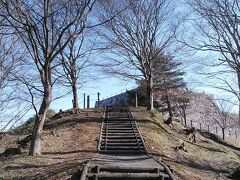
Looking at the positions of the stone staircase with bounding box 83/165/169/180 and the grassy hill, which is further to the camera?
the grassy hill

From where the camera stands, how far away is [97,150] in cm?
1656

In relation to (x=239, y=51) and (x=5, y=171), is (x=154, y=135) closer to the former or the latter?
(x=239, y=51)

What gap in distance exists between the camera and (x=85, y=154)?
1566 centimetres

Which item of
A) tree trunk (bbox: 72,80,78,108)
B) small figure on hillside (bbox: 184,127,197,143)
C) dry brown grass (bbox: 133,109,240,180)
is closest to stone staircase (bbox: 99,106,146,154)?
dry brown grass (bbox: 133,109,240,180)

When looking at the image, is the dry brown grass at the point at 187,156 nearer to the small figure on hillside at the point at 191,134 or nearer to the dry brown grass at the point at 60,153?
the small figure on hillside at the point at 191,134

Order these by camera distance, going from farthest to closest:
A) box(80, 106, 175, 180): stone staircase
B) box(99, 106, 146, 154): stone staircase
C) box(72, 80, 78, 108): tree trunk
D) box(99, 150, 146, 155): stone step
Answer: box(72, 80, 78, 108): tree trunk, box(99, 106, 146, 154): stone staircase, box(99, 150, 146, 155): stone step, box(80, 106, 175, 180): stone staircase

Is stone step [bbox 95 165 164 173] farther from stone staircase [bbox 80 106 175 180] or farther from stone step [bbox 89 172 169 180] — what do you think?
stone step [bbox 89 172 169 180]

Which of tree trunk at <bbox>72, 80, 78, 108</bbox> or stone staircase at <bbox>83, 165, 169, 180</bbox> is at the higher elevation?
tree trunk at <bbox>72, 80, 78, 108</bbox>

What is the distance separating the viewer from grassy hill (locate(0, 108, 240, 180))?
12773mm

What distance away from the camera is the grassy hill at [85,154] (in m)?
12.8

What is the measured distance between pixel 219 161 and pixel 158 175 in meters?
10.1

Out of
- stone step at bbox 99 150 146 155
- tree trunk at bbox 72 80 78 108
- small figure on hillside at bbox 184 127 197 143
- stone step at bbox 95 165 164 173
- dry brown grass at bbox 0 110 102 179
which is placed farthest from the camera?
tree trunk at bbox 72 80 78 108

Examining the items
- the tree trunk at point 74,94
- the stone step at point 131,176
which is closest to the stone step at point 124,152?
the stone step at point 131,176

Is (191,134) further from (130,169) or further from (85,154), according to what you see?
(130,169)
